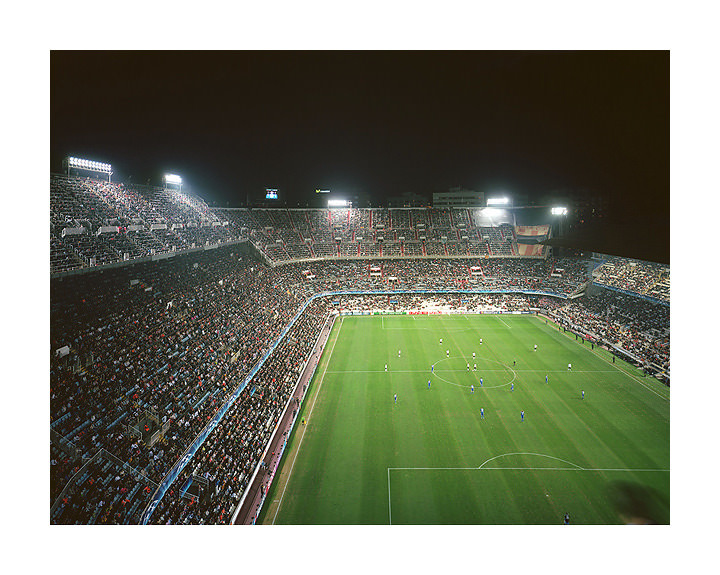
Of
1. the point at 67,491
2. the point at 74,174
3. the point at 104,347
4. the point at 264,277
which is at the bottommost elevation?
the point at 67,491

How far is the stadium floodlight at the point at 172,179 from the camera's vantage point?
147 ft

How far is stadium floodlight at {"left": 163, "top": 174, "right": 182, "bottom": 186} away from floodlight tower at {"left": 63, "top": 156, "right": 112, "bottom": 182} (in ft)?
31.5

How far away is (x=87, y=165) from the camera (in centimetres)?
3319

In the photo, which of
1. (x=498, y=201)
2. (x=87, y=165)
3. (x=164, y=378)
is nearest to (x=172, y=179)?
(x=87, y=165)

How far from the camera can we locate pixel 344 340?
35.6m

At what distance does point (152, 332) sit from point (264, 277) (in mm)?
21523

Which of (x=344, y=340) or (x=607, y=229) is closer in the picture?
(x=607, y=229)

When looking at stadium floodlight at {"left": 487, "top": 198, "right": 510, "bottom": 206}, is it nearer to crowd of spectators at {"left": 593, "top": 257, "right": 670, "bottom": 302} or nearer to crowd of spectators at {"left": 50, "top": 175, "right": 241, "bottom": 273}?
crowd of spectators at {"left": 593, "top": 257, "right": 670, "bottom": 302}

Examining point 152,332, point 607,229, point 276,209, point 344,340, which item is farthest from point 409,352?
point 276,209

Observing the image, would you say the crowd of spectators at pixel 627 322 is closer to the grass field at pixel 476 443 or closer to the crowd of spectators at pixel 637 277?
the crowd of spectators at pixel 637 277

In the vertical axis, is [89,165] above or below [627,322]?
above

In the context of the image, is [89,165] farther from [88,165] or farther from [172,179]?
[172,179]

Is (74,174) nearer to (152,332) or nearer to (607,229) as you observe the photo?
(152,332)

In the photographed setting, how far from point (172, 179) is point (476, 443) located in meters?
44.1
